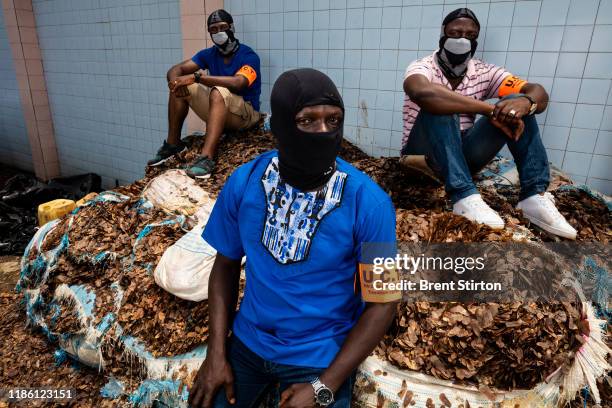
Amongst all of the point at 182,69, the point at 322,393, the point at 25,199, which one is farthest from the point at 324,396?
the point at 25,199

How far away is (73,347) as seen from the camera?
8.87 feet

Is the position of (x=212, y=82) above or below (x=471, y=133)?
above

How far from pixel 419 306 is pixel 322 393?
93cm

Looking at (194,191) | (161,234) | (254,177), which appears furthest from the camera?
(194,191)

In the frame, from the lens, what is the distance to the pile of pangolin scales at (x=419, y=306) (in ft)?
6.34

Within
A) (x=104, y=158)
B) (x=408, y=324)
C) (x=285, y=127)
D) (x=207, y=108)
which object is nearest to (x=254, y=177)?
(x=285, y=127)

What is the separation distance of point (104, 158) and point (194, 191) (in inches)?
196

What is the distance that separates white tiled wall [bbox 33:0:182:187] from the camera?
6082 millimetres

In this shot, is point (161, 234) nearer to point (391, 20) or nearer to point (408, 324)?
point (408, 324)

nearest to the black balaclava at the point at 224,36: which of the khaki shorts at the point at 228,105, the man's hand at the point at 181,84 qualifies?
the khaki shorts at the point at 228,105

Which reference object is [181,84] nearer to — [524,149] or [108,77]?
[524,149]

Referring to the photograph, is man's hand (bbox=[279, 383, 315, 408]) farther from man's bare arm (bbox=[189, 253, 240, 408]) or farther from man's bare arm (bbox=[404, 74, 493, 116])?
man's bare arm (bbox=[404, 74, 493, 116])

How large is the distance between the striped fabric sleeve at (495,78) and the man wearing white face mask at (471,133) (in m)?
0.06

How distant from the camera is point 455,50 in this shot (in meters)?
2.88
